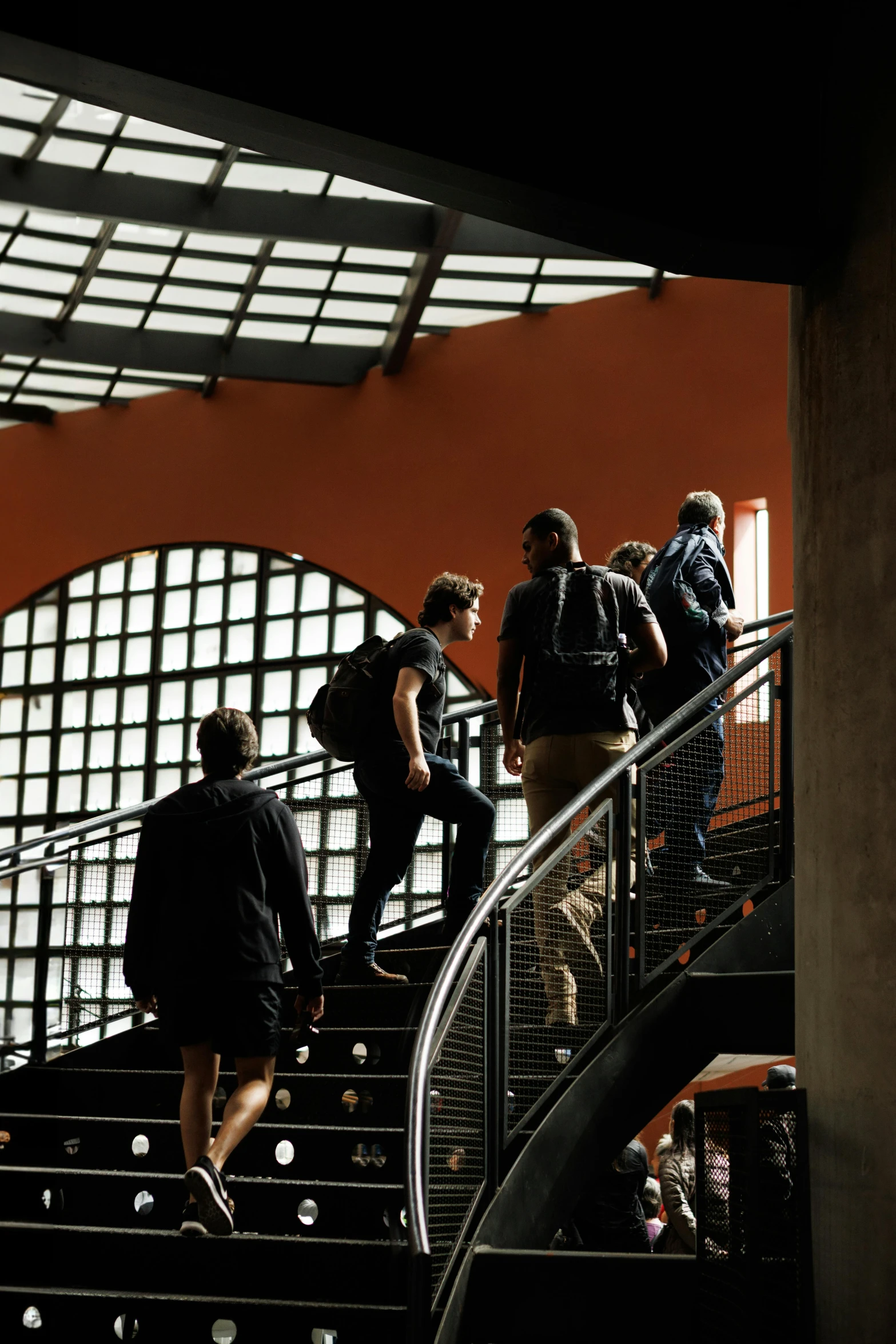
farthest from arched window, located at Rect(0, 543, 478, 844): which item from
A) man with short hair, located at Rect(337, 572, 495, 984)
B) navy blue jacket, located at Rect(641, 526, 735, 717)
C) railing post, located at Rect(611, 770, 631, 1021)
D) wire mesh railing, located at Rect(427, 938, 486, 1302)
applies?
wire mesh railing, located at Rect(427, 938, 486, 1302)

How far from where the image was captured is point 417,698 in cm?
541

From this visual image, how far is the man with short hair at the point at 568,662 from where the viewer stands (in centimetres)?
503

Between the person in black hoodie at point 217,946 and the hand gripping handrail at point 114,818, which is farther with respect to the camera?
the hand gripping handrail at point 114,818

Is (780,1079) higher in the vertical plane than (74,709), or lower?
lower

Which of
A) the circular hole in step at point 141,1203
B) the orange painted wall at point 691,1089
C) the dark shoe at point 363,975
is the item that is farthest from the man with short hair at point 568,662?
the orange painted wall at point 691,1089

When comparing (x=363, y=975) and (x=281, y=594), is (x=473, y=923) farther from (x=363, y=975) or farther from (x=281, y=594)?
(x=281, y=594)

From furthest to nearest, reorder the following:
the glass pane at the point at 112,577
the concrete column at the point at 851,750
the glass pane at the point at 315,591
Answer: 1. the glass pane at the point at 112,577
2. the glass pane at the point at 315,591
3. the concrete column at the point at 851,750

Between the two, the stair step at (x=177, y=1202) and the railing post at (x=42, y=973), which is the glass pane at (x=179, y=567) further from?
the stair step at (x=177, y=1202)

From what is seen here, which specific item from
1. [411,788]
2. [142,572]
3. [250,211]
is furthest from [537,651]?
[142,572]

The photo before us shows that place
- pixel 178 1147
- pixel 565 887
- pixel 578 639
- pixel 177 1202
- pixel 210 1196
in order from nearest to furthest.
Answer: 1. pixel 210 1196
2. pixel 177 1202
3. pixel 565 887
4. pixel 178 1147
5. pixel 578 639

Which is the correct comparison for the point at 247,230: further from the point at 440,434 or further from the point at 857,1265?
the point at 857,1265

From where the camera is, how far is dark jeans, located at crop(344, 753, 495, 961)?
536 centimetres

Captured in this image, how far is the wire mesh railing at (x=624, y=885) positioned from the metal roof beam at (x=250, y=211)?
6845mm

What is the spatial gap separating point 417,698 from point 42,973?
213cm
